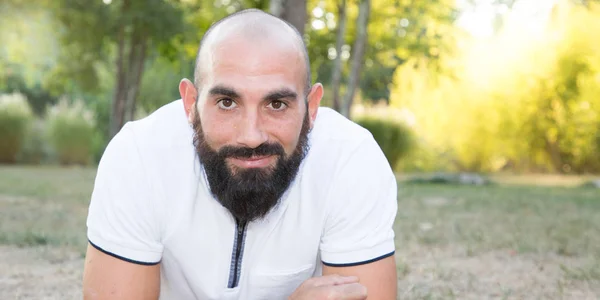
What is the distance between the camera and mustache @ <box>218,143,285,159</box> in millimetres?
2119

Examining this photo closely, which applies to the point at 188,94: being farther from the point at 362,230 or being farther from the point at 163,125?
the point at 362,230

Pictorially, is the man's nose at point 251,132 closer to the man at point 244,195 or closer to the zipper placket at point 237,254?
the man at point 244,195

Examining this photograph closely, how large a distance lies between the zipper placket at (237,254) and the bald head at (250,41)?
0.49m

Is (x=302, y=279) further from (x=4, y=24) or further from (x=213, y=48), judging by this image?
(x=4, y=24)

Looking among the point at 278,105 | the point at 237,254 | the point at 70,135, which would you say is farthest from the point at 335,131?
the point at 70,135

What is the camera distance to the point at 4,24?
14125 mm

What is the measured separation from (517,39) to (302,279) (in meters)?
15.8

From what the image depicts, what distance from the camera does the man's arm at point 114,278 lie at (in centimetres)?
213

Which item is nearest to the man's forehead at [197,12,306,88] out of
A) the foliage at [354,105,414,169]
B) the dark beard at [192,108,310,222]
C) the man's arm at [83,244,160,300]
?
the dark beard at [192,108,310,222]

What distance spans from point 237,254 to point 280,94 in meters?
0.56

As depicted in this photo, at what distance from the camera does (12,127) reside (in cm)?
1603

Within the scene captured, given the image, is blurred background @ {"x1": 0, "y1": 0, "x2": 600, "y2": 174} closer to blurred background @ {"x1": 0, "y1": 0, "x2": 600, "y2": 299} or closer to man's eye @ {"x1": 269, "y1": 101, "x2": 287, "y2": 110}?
blurred background @ {"x1": 0, "y1": 0, "x2": 600, "y2": 299}

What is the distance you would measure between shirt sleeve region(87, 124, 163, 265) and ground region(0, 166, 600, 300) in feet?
4.39

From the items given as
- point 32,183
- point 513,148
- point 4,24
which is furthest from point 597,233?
point 4,24
